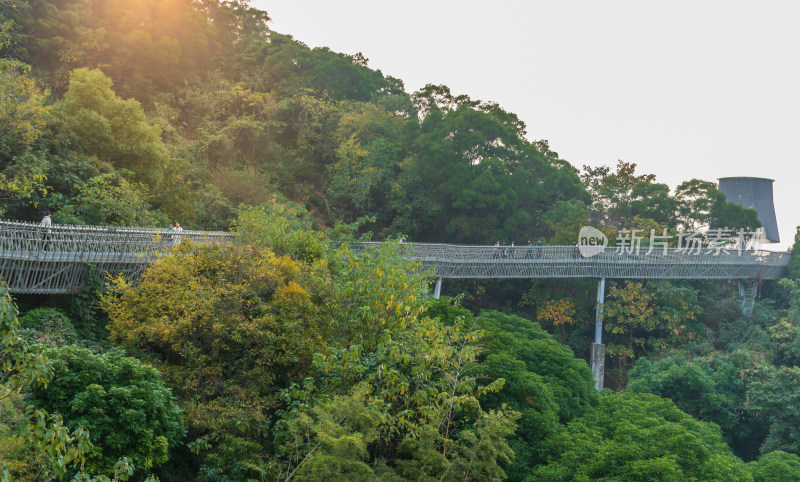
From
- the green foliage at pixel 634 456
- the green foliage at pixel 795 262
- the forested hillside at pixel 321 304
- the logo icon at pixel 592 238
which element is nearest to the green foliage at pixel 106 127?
the forested hillside at pixel 321 304

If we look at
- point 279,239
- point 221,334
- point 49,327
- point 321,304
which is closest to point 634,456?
point 321,304

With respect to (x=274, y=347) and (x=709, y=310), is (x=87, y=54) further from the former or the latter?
(x=709, y=310)

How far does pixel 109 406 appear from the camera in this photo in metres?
9.41

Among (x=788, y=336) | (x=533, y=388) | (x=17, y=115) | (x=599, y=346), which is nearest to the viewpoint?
(x=533, y=388)

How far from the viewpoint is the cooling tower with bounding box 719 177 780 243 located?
38.7 metres

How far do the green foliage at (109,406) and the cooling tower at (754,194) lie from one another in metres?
39.1

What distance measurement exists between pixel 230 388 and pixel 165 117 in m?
21.3

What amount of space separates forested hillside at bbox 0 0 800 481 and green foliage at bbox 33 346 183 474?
1.7 inches

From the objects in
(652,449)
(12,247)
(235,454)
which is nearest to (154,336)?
(235,454)

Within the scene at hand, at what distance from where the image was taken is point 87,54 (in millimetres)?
27281

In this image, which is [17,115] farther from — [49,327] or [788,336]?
[788,336]

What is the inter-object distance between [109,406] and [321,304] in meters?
4.86

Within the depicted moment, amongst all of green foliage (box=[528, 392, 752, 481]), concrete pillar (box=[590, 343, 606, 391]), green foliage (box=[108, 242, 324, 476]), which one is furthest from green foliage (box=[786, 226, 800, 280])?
green foliage (box=[108, 242, 324, 476])

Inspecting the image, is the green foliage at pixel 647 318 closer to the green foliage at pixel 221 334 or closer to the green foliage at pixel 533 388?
the green foliage at pixel 533 388
